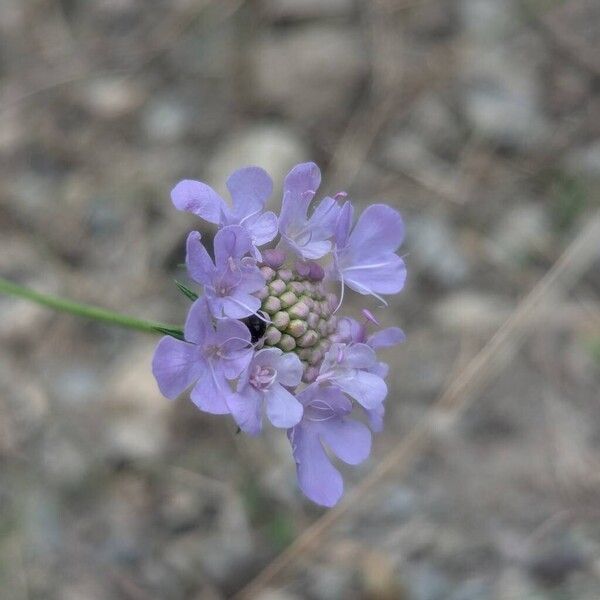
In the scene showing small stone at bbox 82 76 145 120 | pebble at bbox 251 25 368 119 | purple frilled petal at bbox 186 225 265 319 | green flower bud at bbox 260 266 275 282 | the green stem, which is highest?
purple frilled petal at bbox 186 225 265 319

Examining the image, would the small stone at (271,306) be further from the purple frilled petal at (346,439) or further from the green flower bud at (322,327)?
the purple frilled petal at (346,439)

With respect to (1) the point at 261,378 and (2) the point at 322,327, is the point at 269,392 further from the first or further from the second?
(2) the point at 322,327

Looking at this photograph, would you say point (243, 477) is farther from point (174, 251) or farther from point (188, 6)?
point (188, 6)

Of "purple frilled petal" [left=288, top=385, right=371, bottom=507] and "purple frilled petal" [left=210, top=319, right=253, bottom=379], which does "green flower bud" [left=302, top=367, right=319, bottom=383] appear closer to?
"purple frilled petal" [left=288, top=385, right=371, bottom=507]

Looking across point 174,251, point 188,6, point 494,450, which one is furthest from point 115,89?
point 494,450

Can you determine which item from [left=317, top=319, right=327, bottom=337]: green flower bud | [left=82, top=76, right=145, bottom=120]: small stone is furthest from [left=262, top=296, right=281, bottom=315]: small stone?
[left=82, top=76, right=145, bottom=120]: small stone

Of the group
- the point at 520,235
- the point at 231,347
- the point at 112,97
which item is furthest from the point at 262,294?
the point at 112,97

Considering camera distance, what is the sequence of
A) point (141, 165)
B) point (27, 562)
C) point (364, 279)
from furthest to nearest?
1. point (141, 165)
2. point (27, 562)
3. point (364, 279)
